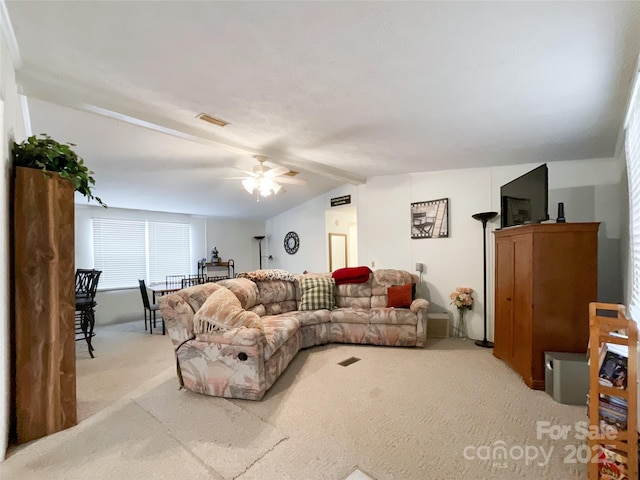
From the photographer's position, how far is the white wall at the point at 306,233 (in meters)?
6.29

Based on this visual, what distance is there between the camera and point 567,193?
3.73 meters

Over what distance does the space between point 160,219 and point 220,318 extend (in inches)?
184

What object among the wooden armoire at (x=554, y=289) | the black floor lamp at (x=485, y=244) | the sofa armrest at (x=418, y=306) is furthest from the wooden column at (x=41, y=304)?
the black floor lamp at (x=485, y=244)

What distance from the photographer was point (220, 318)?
2.63 meters

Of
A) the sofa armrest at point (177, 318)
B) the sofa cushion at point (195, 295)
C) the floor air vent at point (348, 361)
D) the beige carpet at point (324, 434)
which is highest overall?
the sofa cushion at point (195, 295)

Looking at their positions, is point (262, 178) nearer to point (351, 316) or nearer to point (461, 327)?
point (351, 316)

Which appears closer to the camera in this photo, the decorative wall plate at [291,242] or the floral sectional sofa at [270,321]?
the floral sectional sofa at [270,321]

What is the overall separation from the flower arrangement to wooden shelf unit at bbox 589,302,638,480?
244cm

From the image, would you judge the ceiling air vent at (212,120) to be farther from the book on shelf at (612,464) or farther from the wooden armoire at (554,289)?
the book on shelf at (612,464)

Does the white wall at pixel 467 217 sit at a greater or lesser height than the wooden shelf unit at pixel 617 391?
greater

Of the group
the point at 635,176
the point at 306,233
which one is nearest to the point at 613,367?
the point at 635,176

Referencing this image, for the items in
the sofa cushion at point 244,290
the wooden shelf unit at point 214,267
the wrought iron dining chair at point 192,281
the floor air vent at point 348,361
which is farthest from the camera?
the wooden shelf unit at point 214,267

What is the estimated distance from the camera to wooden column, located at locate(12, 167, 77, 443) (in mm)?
1943

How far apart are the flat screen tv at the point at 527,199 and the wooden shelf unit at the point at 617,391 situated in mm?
1558
